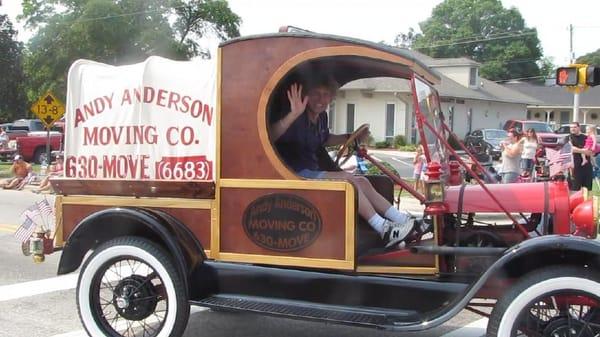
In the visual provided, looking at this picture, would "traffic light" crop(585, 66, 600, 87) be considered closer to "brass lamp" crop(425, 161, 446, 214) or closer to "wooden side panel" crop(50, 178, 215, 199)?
"brass lamp" crop(425, 161, 446, 214)

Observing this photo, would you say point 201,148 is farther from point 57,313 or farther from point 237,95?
point 57,313

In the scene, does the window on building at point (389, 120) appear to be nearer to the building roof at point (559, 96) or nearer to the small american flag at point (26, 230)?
the building roof at point (559, 96)

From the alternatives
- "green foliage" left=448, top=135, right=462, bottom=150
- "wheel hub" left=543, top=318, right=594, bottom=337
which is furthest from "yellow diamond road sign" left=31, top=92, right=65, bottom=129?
"wheel hub" left=543, top=318, right=594, bottom=337

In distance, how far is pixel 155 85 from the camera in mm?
4492

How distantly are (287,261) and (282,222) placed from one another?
25 centimetres

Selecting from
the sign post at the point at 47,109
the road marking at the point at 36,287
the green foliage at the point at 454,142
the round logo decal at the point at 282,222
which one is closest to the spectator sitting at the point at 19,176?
the sign post at the point at 47,109

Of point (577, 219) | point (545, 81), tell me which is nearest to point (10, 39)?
point (577, 219)

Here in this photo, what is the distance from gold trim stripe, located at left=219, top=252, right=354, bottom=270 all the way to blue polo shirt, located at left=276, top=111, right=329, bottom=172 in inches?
26.7

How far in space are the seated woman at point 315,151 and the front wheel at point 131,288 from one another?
1.12m

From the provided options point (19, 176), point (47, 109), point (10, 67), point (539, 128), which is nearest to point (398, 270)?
point (19, 176)

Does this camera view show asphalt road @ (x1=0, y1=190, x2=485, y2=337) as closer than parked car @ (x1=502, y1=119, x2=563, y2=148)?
Yes

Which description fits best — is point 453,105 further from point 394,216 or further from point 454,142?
point 394,216

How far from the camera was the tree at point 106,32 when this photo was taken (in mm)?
36656

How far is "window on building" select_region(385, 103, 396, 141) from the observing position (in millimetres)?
34938
